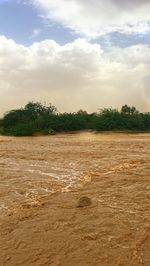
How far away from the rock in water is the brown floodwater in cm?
7

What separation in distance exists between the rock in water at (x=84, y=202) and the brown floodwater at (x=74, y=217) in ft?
0.22

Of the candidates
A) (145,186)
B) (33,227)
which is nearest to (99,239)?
(33,227)

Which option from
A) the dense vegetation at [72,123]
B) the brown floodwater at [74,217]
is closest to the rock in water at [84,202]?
the brown floodwater at [74,217]

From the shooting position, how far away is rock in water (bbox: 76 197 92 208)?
240 inches

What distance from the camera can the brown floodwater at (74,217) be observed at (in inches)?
178

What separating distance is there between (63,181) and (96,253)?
147 inches

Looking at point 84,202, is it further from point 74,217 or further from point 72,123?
point 72,123

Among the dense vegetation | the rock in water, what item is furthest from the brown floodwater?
the dense vegetation

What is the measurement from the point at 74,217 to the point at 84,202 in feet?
1.83

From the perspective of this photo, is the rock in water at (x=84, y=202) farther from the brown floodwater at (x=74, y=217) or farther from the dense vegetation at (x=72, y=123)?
the dense vegetation at (x=72, y=123)

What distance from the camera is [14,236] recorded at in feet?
16.6

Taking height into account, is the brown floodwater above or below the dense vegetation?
below

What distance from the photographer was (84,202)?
6.18 m

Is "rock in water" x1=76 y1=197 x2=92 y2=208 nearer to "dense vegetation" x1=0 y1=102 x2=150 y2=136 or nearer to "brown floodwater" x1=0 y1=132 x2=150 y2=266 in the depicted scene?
"brown floodwater" x1=0 y1=132 x2=150 y2=266
